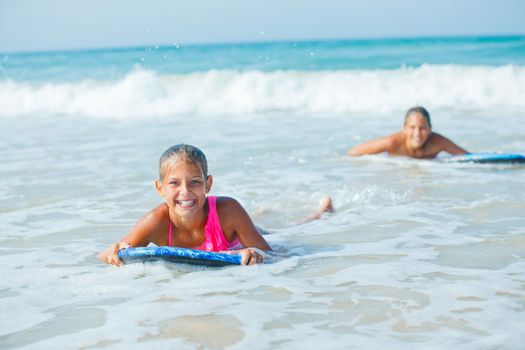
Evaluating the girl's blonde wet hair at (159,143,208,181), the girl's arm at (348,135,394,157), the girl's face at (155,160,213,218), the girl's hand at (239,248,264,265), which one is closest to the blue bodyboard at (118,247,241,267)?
the girl's hand at (239,248,264,265)

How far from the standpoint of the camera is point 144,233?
4535 millimetres

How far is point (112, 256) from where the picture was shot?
437cm

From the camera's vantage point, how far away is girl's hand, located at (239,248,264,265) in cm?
425

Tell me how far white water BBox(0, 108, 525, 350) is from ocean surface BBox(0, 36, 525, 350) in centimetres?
2

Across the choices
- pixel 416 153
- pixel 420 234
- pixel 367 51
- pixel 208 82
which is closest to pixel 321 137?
pixel 416 153

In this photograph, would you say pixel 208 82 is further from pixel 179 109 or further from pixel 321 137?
pixel 321 137

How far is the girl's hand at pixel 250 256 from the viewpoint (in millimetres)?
4246

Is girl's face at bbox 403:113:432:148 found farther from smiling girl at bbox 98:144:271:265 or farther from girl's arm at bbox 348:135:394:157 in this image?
smiling girl at bbox 98:144:271:265

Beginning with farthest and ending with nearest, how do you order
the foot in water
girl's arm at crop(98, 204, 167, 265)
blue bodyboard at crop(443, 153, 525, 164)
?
blue bodyboard at crop(443, 153, 525, 164) → the foot in water → girl's arm at crop(98, 204, 167, 265)

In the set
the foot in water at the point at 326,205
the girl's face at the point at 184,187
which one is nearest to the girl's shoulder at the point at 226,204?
the girl's face at the point at 184,187

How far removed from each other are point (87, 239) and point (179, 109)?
12.3m

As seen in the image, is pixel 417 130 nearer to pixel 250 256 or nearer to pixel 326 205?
pixel 326 205

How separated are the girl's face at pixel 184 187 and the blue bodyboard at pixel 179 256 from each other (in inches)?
13.7

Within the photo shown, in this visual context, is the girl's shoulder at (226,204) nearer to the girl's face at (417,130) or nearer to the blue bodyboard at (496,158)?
the blue bodyboard at (496,158)
